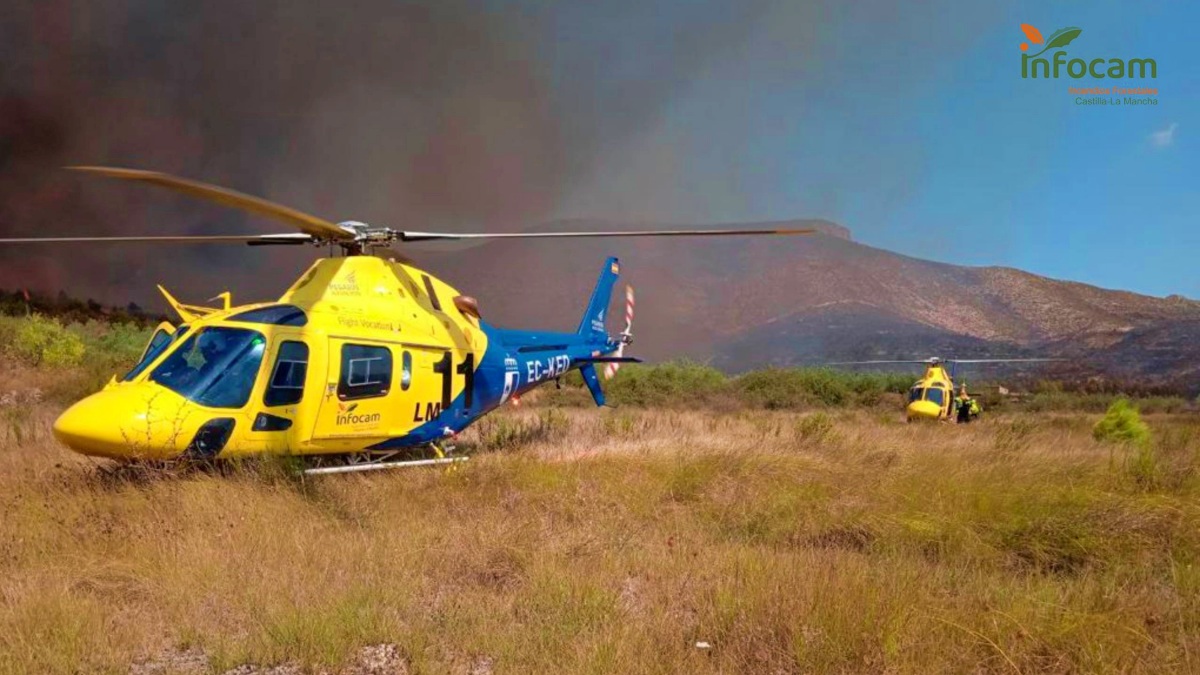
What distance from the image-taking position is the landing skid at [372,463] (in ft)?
22.8

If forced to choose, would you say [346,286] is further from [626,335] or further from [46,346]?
[46,346]

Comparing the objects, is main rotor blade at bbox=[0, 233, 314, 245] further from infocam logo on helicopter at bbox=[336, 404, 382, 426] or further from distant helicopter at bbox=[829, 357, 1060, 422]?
distant helicopter at bbox=[829, 357, 1060, 422]

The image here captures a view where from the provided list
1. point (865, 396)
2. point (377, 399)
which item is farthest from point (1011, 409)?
point (377, 399)

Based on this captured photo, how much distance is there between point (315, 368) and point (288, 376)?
26 centimetres

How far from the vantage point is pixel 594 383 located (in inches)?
515

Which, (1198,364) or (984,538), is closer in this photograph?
(984,538)

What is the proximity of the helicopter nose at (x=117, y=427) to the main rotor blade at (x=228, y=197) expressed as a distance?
1758 mm

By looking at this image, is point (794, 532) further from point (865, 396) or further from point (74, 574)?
point (865, 396)

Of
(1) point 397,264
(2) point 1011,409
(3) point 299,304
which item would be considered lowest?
(2) point 1011,409

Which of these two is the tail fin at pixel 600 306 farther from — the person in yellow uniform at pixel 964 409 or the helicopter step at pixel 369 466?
the person in yellow uniform at pixel 964 409

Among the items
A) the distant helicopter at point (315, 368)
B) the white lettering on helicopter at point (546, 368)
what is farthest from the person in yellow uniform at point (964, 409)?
the distant helicopter at point (315, 368)

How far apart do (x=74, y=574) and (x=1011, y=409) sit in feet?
111

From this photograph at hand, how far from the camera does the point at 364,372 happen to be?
23.6 ft

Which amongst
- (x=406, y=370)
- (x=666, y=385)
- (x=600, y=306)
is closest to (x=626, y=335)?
(x=600, y=306)
